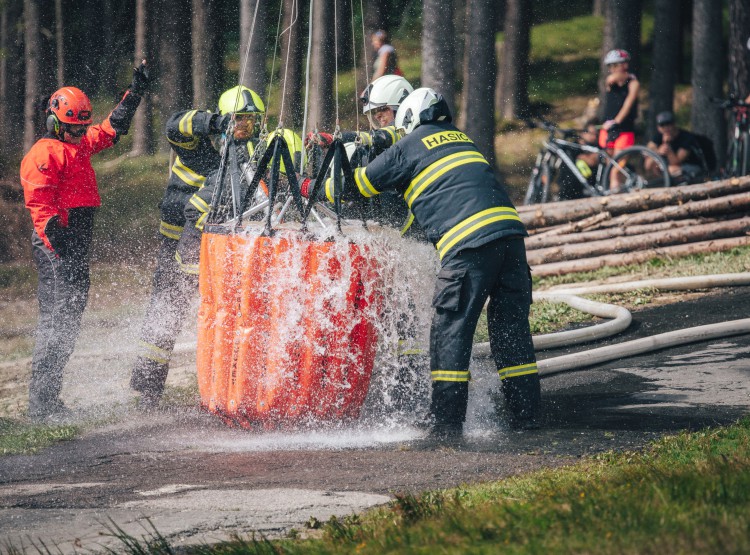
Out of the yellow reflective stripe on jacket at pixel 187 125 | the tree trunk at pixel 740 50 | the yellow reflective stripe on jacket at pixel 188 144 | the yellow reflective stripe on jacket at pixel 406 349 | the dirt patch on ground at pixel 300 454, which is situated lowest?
the dirt patch on ground at pixel 300 454

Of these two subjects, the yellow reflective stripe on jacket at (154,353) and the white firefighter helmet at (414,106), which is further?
the yellow reflective stripe on jacket at (154,353)

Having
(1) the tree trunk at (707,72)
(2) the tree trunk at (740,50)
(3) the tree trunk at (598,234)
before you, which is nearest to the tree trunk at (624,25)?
(1) the tree trunk at (707,72)

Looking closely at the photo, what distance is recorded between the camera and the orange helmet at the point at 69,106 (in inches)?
294

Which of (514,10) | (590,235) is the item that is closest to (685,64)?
(514,10)

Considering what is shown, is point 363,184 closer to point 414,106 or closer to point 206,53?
point 414,106

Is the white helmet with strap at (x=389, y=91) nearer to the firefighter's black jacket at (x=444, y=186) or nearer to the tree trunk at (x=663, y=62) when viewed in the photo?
the firefighter's black jacket at (x=444, y=186)

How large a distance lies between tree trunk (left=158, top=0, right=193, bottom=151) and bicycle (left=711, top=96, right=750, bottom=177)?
10.0 m

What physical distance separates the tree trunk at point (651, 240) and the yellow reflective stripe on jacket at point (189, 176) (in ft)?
15.7

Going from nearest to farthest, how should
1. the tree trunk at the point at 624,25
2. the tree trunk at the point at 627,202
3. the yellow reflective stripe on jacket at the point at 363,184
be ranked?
1. the yellow reflective stripe on jacket at the point at 363,184
2. the tree trunk at the point at 627,202
3. the tree trunk at the point at 624,25

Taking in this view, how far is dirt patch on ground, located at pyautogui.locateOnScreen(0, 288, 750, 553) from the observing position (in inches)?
181

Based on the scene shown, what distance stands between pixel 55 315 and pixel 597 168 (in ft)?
28.6

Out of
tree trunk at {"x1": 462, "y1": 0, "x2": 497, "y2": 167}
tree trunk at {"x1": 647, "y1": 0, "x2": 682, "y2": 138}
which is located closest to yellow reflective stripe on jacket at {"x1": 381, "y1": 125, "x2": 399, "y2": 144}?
tree trunk at {"x1": 462, "y1": 0, "x2": 497, "y2": 167}

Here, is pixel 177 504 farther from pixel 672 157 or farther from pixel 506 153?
pixel 506 153

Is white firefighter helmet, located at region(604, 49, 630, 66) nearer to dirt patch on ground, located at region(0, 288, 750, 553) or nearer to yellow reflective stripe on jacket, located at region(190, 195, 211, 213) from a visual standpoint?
dirt patch on ground, located at region(0, 288, 750, 553)
